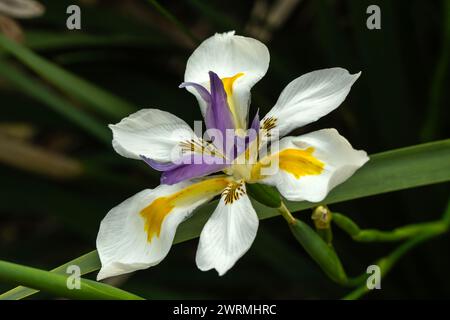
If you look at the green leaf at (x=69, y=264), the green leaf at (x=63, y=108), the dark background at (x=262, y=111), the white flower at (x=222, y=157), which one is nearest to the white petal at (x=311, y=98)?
the white flower at (x=222, y=157)

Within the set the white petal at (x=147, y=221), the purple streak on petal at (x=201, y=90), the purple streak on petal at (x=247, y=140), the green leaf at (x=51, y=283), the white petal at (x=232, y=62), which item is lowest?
the green leaf at (x=51, y=283)

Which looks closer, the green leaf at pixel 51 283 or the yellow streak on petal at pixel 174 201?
the green leaf at pixel 51 283

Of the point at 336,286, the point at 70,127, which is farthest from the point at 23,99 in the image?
the point at 336,286

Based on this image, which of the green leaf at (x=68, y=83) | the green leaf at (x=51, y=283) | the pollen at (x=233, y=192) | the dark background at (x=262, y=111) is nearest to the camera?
the green leaf at (x=51, y=283)

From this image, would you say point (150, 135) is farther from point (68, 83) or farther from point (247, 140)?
point (68, 83)

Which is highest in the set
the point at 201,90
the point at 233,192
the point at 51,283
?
the point at 201,90

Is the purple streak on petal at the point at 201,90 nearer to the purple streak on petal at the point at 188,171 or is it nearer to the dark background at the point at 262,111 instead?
the purple streak on petal at the point at 188,171

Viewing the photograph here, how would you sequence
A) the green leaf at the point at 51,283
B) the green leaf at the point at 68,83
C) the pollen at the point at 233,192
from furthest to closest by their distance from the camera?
the green leaf at the point at 68,83 < the pollen at the point at 233,192 < the green leaf at the point at 51,283

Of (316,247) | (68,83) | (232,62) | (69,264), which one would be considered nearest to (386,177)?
(316,247)
